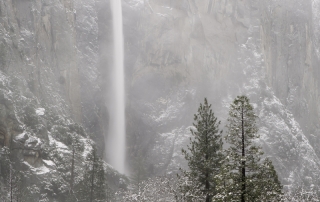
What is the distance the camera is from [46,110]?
55844 millimetres

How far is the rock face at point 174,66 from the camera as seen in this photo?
216ft

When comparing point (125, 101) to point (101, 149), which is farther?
point (125, 101)

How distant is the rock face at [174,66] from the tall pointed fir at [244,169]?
123 ft

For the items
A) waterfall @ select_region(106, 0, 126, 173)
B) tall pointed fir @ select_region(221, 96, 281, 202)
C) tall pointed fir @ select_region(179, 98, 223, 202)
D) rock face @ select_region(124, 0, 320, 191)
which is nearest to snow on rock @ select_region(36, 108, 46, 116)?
waterfall @ select_region(106, 0, 126, 173)

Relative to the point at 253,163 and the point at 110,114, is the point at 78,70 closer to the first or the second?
the point at 110,114

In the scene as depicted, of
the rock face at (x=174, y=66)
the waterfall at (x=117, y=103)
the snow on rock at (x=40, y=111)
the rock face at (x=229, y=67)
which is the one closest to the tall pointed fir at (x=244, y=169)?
the snow on rock at (x=40, y=111)

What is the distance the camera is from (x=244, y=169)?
22.2 meters

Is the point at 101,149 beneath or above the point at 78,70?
beneath

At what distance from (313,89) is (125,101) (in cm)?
4965

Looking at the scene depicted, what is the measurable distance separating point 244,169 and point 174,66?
63.9m

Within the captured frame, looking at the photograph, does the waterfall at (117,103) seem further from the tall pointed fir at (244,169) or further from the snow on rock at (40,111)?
the tall pointed fir at (244,169)

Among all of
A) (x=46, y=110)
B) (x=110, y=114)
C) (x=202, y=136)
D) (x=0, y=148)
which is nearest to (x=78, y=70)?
(x=110, y=114)

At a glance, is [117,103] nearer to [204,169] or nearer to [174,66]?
[174,66]

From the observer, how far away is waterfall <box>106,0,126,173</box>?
76.6 meters
